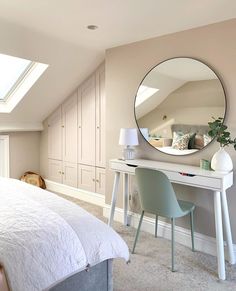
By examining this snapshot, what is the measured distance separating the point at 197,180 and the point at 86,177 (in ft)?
7.05

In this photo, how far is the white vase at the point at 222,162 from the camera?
2338mm

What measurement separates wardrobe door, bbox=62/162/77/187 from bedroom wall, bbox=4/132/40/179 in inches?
26.9

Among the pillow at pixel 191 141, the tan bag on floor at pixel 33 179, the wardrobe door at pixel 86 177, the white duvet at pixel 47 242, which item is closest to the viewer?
the white duvet at pixel 47 242

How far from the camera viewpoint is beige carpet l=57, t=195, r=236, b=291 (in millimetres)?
2059

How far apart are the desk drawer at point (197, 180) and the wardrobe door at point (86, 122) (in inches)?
68.0

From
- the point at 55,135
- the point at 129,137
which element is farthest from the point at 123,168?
the point at 55,135

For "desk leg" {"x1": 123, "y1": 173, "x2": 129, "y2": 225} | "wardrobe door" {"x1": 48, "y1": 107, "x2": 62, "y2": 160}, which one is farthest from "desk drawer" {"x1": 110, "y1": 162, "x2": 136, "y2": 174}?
"wardrobe door" {"x1": 48, "y1": 107, "x2": 62, "y2": 160}

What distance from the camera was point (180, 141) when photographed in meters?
2.78

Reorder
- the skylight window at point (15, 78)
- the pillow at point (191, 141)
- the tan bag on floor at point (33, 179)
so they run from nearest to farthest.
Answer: the pillow at point (191, 141) → the skylight window at point (15, 78) → the tan bag on floor at point (33, 179)

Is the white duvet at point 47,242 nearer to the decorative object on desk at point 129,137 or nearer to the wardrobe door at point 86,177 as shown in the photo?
the decorative object on desk at point 129,137

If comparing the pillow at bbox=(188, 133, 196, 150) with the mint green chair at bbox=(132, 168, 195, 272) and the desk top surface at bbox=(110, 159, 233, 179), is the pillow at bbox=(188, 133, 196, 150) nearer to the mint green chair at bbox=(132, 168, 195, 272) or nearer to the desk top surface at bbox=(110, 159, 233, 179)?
the desk top surface at bbox=(110, 159, 233, 179)

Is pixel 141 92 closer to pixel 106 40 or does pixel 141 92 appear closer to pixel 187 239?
pixel 106 40

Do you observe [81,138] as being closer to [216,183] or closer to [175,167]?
[175,167]

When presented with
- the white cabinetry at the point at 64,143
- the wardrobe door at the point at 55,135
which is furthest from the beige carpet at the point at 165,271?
the wardrobe door at the point at 55,135
